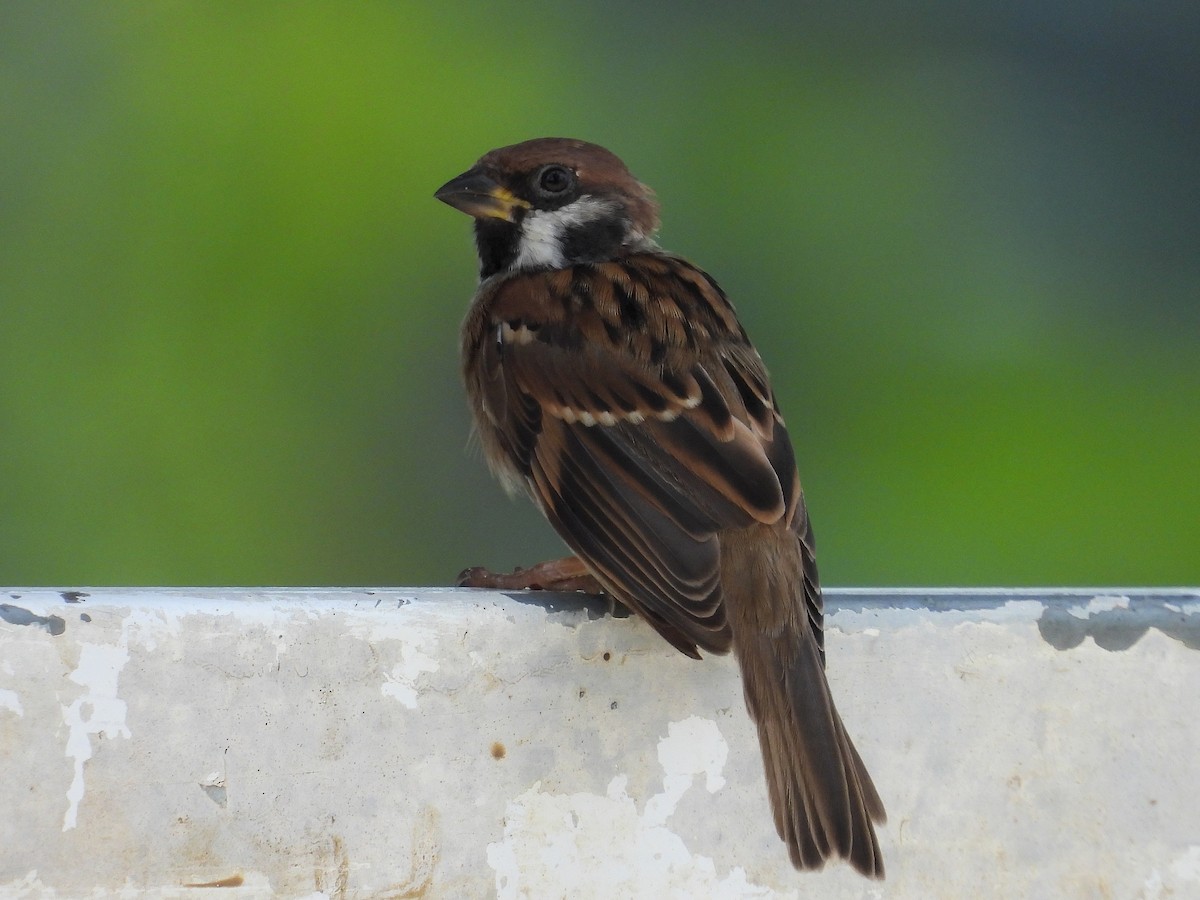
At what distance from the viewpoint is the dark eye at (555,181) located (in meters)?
3.23

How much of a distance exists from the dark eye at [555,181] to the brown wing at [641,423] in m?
0.25

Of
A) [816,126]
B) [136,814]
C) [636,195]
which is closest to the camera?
[136,814]

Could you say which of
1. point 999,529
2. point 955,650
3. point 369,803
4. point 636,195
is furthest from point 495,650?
point 999,529

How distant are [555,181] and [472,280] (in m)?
4.65

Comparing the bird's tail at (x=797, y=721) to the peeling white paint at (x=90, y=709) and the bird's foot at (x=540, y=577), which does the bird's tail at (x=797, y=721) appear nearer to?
the bird's foot at (x=540, y=577)

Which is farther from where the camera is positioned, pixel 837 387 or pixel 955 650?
A: pixel 837 387

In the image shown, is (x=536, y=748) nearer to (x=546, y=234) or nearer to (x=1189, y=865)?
(x=1189, y=865)

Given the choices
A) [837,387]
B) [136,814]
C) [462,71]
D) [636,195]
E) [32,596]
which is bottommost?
[136,814]

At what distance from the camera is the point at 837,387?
23.5 feet

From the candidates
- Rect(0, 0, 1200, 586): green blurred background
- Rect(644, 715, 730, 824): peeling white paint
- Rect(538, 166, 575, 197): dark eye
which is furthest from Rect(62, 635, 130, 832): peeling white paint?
Rect(0, 0, 1200, 586): green blurred background

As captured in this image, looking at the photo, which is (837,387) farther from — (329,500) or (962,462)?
(329,500)

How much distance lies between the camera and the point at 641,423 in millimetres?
2486

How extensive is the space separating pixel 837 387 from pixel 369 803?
223 inches

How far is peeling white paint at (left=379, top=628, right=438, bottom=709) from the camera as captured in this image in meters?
1.70
